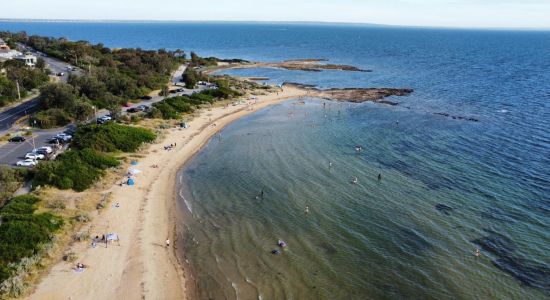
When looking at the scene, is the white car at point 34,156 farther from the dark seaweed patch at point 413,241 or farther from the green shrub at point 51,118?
the dark seaweed patch at point 413,241

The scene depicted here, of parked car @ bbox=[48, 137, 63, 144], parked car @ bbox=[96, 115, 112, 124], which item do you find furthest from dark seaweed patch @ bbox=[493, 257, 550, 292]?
parked car @ bbox=[96, 115, 112, 124]

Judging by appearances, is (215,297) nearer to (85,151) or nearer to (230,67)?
(85,151)

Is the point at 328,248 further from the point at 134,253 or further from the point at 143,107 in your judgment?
the point at 143,107

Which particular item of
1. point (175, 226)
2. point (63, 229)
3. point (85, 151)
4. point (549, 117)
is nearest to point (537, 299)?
point (175, 226)

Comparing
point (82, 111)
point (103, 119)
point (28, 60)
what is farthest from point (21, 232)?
point (28, 60)

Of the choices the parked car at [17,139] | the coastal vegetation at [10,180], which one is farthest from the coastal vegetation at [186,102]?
the coastal vegetation at [10,180]
